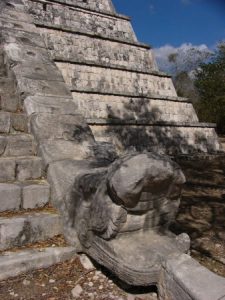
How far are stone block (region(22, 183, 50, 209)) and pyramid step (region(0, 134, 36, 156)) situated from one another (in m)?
0.56

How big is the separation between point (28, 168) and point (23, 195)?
0.42 meters

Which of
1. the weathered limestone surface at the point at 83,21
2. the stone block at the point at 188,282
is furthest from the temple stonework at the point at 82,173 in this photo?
the weathered limestone surface at the point at 83,21

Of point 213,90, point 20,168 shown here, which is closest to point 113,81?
point 20,168

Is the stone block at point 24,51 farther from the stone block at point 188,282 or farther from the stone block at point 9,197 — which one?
the stone block at point 188,282

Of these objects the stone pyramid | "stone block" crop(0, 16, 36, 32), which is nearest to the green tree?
the stone pyramid

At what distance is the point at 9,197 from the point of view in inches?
130

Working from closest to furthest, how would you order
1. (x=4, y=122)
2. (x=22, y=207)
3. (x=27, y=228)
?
(x=27, y=228)
(x=22, y=207)
(x=4, y=122)

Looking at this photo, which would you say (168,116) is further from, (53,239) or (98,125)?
(53,239)

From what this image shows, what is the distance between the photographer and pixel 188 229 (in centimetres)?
442

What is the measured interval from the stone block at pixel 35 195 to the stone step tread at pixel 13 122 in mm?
912

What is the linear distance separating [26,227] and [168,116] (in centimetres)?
626

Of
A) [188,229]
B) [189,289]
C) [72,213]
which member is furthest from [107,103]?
[189,289]

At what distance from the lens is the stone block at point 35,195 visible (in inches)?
133

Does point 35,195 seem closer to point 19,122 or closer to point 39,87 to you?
point 19,122
